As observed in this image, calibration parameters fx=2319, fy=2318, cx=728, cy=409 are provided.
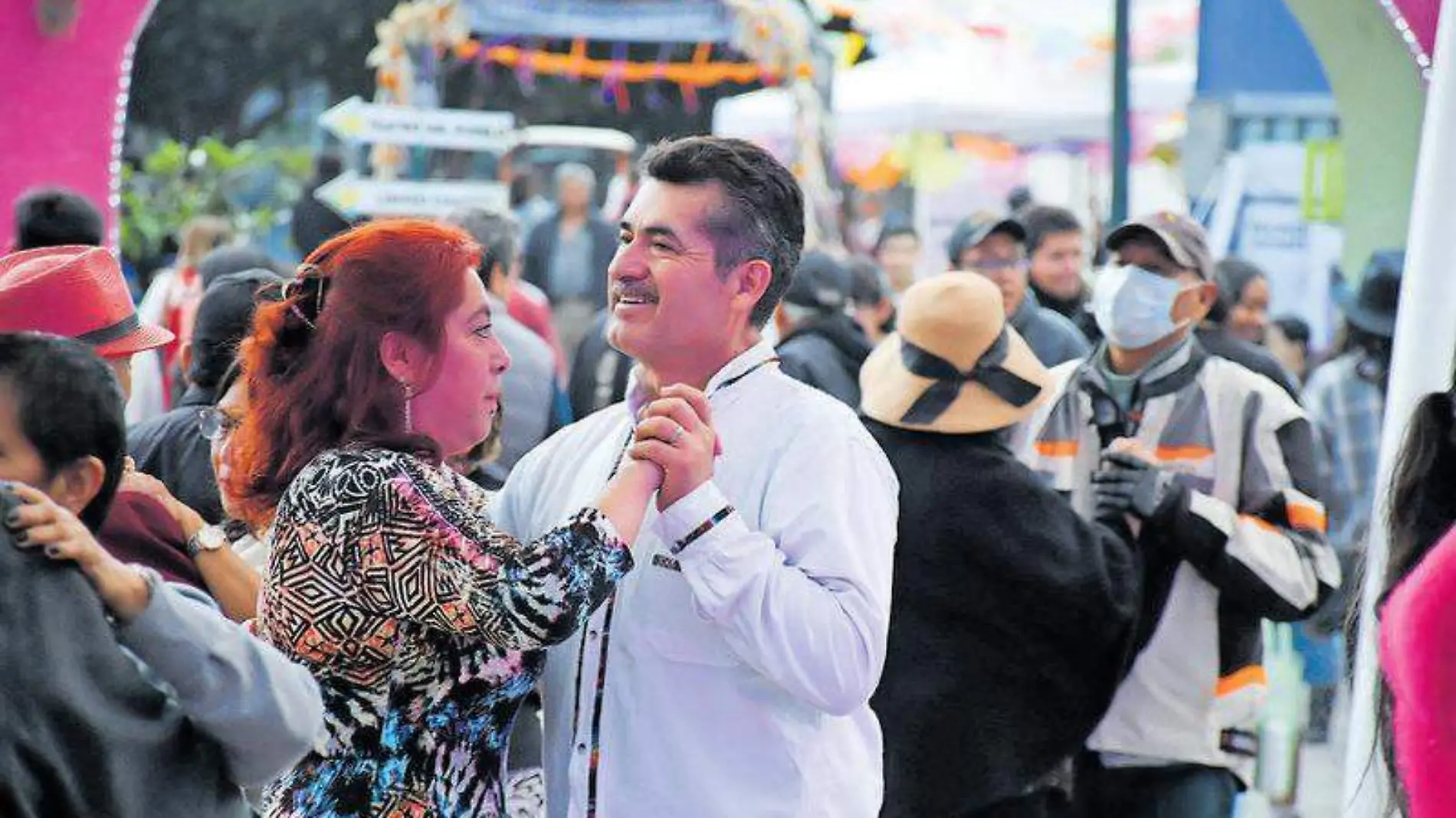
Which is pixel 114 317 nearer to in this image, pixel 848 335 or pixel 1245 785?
pixel 1245 785

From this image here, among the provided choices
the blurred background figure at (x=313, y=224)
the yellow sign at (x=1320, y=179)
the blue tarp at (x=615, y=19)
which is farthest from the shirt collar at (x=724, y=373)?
the blue tarp at (x=615, y=19)

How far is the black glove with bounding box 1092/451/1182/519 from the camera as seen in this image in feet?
18.2

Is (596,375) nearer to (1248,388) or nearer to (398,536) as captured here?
(1248,388)

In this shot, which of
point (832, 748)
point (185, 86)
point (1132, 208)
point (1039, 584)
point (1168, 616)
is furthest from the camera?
point (1132, 208)

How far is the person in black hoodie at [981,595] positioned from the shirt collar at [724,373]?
1.58 metres

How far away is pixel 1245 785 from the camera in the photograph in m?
5.82

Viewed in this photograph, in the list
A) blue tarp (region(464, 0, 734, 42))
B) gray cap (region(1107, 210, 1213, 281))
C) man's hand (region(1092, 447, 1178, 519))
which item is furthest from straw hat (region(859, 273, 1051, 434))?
blue tarp (region(464, 0, 734, 42))

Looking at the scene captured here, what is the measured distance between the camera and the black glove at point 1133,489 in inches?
218

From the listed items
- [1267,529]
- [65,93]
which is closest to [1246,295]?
[1267,529]

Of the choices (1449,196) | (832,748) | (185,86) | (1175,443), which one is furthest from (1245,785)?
(185,86)

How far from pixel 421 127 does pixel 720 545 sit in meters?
9.10

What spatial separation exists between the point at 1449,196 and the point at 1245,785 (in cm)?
204

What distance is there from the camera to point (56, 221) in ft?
24.6

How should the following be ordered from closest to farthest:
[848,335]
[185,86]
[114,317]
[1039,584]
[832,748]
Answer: [832,748]
[114,317]
[1039,584]
[848,335]
[185,86]
